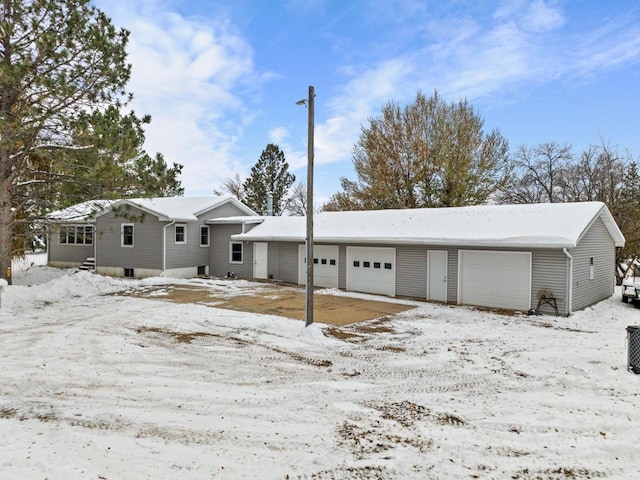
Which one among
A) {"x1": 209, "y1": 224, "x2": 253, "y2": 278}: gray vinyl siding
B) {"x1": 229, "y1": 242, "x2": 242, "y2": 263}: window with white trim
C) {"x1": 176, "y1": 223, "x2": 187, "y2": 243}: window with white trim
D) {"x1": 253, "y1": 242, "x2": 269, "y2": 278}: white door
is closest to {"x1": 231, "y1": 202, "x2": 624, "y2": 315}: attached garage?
{"x1": 253, "y1": 242, "x2": 269, "y2": 278}: white door

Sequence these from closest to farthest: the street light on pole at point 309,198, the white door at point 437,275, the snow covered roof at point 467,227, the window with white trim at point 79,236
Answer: the street light on pole at point 309,198, the snow covered roof at point 467,227, the white door at point 437,275, the window with white trim at point 79,236

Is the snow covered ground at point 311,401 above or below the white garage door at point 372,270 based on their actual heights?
below

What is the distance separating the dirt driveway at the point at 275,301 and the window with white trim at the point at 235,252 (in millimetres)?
3669

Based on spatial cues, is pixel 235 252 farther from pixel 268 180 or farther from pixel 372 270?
pixel 268 180

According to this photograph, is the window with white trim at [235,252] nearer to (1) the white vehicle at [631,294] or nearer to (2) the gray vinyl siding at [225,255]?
(2) the gray vinyl siding at [225,255]

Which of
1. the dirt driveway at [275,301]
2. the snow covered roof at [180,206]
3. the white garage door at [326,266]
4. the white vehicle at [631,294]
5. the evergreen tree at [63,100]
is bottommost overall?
the dirt driveway at [275,301]

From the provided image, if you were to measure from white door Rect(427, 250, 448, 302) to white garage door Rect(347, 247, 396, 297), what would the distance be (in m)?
1.43

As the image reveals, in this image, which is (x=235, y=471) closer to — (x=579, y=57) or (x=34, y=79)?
(x=34, y=79)

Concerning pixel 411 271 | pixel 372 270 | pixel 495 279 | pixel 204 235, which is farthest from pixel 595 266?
pixel 204 235

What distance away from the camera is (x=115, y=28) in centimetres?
1250

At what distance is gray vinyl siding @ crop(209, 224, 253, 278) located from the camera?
20.2 m

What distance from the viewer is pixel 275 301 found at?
43.8 feet

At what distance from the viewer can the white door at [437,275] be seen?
1356 cm

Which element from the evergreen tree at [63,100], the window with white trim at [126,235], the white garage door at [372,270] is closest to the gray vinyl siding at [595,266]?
the white garage door at [372,270]
